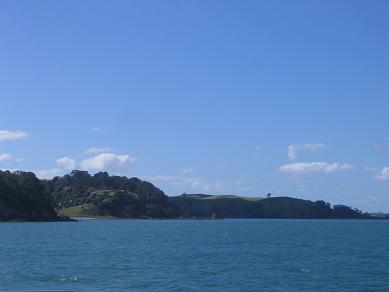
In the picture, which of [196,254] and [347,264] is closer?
[347,264]

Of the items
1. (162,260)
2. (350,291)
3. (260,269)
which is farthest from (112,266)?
(350,291)

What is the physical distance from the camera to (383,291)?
5428 centimetres

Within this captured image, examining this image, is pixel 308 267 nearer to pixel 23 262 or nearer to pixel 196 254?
pixel 196 254

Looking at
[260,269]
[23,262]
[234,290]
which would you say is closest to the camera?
[234,290]

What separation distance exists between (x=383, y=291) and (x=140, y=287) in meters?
19.7

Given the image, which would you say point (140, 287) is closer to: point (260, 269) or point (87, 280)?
point (87, 280)

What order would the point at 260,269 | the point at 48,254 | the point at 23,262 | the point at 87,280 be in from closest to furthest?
1. the point at 87,280
2. the point at 260,269
3. the point at 23,262
4. the point at 48,254

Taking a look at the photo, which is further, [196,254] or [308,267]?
[196,254]

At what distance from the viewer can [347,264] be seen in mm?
77000

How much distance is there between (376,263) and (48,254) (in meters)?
41.5

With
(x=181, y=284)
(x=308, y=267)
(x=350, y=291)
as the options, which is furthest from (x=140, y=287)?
(x=308, y=267)

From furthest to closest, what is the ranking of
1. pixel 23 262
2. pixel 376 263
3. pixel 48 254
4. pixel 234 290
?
pixel 48 254 → pixel 376 263 → pixel 23 262 → pixel 234 290

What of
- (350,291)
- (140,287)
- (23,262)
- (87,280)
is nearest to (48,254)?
(23,262)

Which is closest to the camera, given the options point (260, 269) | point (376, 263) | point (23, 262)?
point (260, 269)
